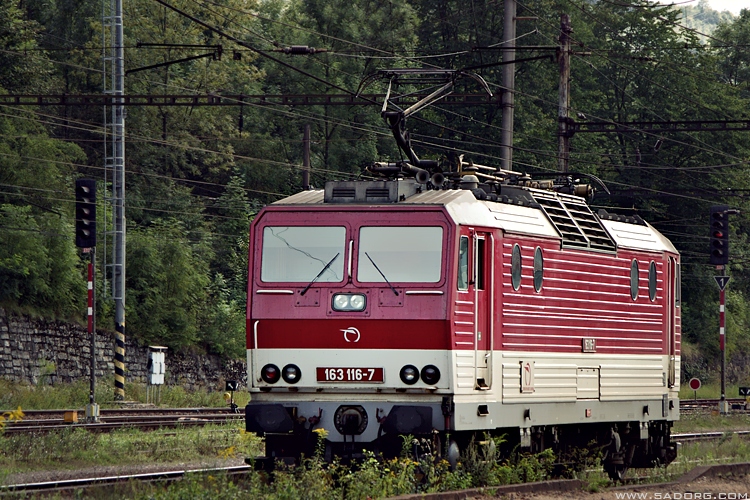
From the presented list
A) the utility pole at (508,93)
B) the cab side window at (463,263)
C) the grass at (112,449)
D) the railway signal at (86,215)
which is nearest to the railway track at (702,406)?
the utility pole at (508,93)

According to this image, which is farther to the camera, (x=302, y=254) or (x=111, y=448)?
(x=111, y=448)

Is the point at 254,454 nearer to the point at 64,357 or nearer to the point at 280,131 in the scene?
the point at 64,357

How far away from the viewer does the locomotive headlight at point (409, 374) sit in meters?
13.4

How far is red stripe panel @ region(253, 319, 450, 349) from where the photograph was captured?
43.8 feet

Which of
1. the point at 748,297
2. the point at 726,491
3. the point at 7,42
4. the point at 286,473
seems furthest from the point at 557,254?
the point at 748,297

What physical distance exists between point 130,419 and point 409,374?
13.2 metres

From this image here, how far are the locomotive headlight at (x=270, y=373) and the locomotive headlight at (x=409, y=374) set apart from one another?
133 cm

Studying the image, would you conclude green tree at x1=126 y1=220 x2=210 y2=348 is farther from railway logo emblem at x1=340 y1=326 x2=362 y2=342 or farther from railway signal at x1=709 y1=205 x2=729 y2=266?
railway logo emblem at x1=340 y1=326 x2=362 y2=342

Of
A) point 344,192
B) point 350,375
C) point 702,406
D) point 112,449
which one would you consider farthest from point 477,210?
point 702,406

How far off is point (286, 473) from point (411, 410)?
4.55 feet

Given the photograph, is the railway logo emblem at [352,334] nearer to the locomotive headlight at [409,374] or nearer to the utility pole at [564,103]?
the locomotive headlight at [409,374]

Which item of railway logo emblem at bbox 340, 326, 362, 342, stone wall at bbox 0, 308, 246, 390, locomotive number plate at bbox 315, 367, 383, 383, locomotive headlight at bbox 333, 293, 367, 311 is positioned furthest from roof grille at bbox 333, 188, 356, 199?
stone wall at bbox 0, 308, 246, 390

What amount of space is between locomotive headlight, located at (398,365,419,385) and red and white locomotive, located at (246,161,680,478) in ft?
0.03

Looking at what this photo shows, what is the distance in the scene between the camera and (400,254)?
1369cm
